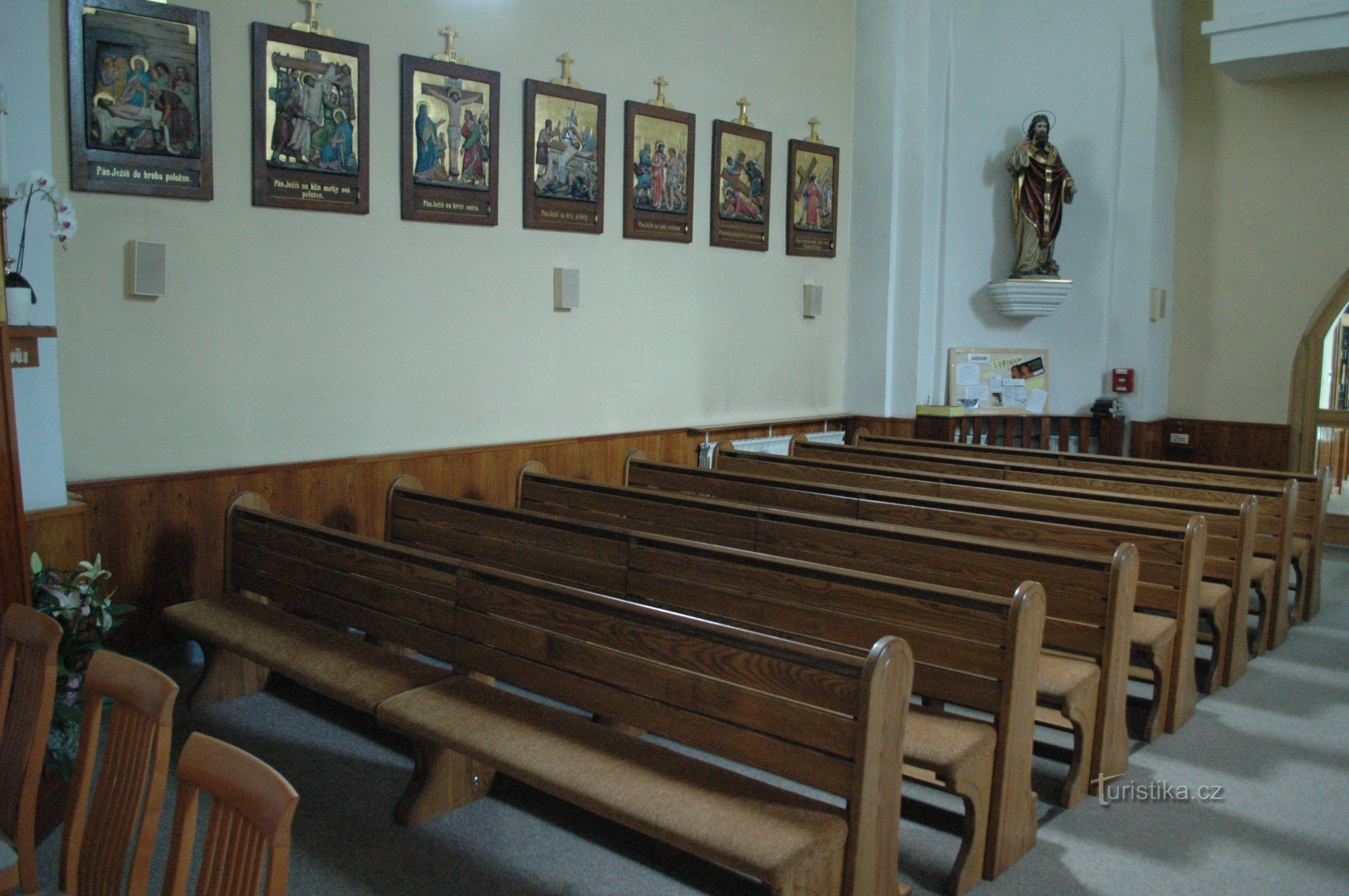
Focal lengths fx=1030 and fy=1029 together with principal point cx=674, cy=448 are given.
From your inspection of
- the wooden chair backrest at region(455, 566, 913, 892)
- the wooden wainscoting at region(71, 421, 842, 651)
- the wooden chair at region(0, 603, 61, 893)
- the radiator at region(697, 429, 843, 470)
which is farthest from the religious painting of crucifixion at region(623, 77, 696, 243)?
the wooden chair at region(0, 603, 61, 893)

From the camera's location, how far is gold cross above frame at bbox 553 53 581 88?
5.82m

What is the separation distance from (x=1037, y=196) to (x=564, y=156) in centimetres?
407

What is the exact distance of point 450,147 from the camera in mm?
5316

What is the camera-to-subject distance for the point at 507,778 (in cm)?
333

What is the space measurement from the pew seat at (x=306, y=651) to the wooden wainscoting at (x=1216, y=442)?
6686mm

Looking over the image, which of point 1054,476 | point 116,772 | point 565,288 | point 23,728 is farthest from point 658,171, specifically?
point 116,772

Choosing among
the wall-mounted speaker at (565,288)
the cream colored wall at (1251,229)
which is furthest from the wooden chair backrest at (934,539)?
the cream colored wall at (1251,229)

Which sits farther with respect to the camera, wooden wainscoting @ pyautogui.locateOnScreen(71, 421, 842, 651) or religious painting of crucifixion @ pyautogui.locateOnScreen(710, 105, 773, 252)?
religious painting of crucifixion @ pyautogui.locateOnScreen(710, 105, 773, 252)

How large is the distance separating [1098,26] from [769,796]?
25.1 ft

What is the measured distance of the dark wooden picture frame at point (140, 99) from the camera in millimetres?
4039

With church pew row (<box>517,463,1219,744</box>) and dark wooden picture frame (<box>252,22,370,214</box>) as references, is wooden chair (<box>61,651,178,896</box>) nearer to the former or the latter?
church pew row (<box>517,463,1219,744</box>)

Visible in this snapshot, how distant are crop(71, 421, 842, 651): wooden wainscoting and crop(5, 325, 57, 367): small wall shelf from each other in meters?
0.82

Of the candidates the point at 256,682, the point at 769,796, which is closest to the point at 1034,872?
the point at 769,796

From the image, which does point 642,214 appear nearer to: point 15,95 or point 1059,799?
point 15,95
